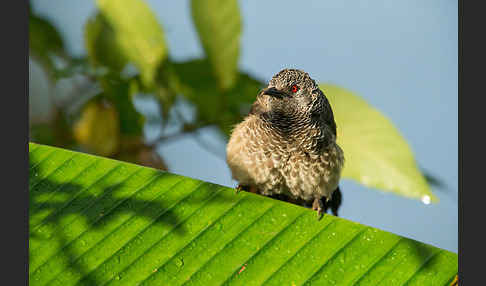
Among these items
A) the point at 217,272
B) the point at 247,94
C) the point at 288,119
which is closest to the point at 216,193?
the point at 217,272

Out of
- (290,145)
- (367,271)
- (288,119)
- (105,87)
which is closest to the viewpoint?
(367,271)

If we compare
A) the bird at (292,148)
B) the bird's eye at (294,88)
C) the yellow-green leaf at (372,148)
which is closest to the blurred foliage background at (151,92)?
the yellow-green leaf at (372,148)

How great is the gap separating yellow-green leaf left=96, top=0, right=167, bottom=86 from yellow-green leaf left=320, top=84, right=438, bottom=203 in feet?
2.71

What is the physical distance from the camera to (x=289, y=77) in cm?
123

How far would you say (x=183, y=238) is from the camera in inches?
48.7

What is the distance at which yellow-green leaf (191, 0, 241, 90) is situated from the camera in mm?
2018

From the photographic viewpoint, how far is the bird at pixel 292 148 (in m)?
1.34

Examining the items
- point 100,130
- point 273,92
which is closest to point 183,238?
point 273,92

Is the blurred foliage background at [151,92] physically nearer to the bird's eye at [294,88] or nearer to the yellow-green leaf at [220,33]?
the yellow-green leaf at [220,33]

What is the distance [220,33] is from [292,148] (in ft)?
2.41

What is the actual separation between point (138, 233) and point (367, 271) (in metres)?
0.59

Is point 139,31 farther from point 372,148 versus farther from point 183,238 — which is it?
point 183,238

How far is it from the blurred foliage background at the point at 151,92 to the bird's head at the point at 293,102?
478 millimetres

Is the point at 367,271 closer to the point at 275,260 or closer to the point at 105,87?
the point at 275,260
